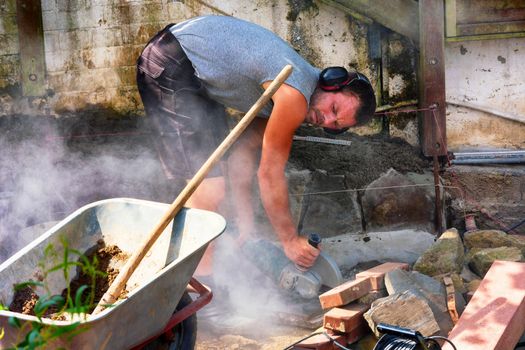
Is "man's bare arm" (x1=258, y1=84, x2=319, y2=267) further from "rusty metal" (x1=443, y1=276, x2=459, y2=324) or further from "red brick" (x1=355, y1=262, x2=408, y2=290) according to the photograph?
"rusty metal" (x1=443, y1=276, x2=459, y2=324)

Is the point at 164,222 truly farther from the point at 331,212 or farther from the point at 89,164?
the point at 89,164

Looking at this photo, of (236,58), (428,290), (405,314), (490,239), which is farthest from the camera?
(490,239)

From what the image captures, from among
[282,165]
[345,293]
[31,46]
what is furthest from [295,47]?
[345,293]

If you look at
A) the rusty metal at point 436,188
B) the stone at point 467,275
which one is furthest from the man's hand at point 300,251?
the rusty metal at point 436,188

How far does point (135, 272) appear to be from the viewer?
4.21m

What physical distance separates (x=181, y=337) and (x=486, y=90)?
13.0ft

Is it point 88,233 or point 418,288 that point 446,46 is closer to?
point 418,288

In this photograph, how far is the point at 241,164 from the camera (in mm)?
5953

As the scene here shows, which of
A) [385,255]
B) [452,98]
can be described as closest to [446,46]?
[452,98]

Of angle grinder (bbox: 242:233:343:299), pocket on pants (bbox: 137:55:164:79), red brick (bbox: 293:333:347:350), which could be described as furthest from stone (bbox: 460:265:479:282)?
pocket on pants (bbox: 137:55:164:79)

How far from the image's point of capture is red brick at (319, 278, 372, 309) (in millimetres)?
4633

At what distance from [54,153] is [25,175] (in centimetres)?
36

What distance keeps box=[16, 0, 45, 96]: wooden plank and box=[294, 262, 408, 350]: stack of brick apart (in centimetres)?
396

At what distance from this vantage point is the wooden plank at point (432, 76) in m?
6.32
